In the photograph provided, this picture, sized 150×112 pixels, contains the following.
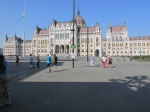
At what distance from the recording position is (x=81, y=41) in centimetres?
12575

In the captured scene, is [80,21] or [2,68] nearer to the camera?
[2,68]

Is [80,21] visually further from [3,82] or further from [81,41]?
[3,82]

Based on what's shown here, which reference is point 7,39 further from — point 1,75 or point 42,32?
point 1,75

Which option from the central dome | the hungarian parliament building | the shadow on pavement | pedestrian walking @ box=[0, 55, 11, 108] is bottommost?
the shadow on pavement

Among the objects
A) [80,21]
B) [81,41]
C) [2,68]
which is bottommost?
[2,68]

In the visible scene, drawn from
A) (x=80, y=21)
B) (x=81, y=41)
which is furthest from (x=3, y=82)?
(x=80, y=21)

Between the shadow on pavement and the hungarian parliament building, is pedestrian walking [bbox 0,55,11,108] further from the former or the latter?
the hungarian parliament building

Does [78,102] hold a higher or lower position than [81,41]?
lower

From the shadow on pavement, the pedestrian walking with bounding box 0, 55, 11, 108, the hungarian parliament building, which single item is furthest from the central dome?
the pedestrian walking with bounding box 0, 55, 11, 108

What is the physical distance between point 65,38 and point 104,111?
4571 inches

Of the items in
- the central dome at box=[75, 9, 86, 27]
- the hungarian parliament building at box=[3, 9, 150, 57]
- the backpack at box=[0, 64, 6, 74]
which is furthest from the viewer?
the central dome at box=[75, 9, 86, 27]

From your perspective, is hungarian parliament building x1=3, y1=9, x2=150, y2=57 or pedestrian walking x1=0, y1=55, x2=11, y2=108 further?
hungarian parliament building x1=3, y1=9, x2=150, y2=57

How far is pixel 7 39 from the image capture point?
16338cm

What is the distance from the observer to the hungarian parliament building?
400ft
